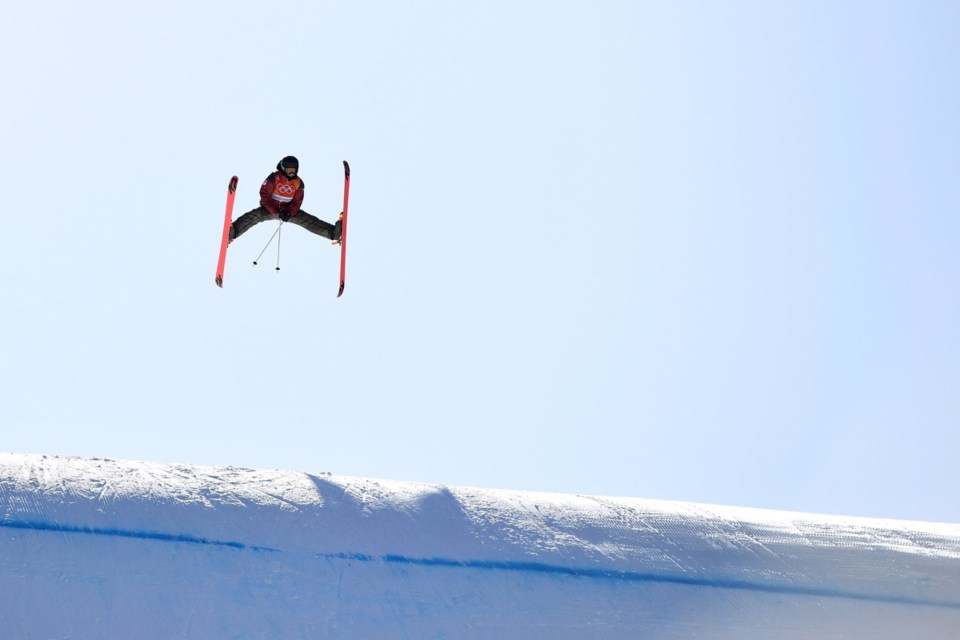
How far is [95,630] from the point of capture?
15.0ft

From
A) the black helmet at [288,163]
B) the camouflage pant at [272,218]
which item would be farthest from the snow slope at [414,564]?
the camouflage pant at [272,218]

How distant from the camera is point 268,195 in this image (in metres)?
9.16

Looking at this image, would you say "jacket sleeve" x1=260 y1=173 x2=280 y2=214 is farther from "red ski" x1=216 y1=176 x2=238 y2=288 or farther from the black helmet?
"red ski" x1=216 y1=176 x2=238 y2=288

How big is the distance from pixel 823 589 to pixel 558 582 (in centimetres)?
144

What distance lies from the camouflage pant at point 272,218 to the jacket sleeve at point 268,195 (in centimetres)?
7

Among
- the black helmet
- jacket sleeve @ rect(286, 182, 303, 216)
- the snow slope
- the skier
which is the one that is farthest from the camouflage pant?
the snow slope

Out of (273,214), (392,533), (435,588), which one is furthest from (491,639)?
(273,214)

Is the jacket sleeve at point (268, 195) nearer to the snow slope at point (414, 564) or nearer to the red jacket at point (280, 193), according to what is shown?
the red jacket at point (280, 193)

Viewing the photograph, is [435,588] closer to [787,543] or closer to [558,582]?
[558,582]

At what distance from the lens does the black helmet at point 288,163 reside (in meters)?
9.01

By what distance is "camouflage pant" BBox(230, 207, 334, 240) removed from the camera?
941 cm

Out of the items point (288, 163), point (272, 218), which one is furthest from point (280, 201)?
point (288, 163)

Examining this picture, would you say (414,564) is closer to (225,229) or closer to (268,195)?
(268,195)

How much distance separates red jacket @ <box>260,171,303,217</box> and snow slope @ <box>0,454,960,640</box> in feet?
12.6
